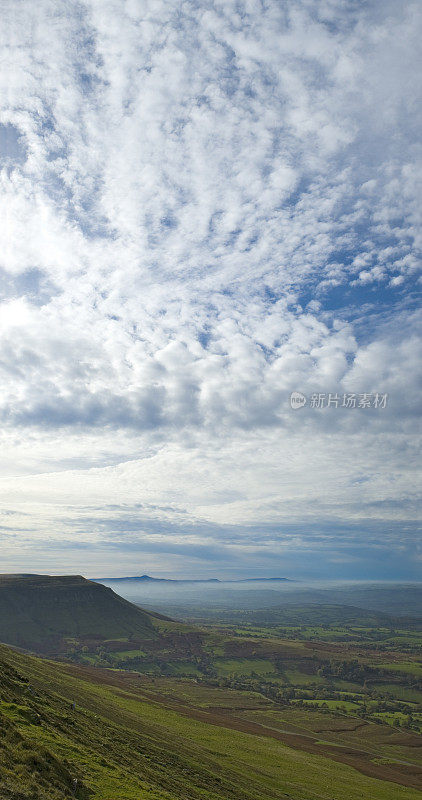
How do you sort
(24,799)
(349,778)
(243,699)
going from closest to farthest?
1. (24,799)
2. (349,778)
3. (243,699)

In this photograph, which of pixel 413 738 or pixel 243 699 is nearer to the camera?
pixel 413 738

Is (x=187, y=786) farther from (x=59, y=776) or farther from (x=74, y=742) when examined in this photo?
(x=59, y=776)

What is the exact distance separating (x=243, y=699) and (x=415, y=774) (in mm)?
79951

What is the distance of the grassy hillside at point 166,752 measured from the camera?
2788 cm

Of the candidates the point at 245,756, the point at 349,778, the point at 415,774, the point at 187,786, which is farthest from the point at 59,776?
the point at 415,774

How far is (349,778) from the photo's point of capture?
8456 cm

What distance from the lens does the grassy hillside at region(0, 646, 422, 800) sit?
2788cm

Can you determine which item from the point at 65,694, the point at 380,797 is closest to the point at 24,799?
the point at 65,694

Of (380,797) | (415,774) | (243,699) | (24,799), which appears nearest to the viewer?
(24,799)

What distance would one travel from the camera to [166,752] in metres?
55.0

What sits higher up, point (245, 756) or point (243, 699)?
point (245, 756)

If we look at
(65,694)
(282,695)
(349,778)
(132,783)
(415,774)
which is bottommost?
(282,695)

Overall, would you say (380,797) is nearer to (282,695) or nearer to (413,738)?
(413,738)

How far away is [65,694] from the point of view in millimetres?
64938
